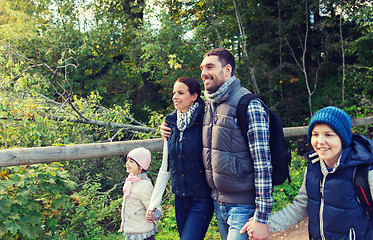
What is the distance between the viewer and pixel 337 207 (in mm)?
1840

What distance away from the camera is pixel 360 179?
69.8 inches

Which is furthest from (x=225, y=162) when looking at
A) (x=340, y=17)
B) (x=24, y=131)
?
(x=340, y=17)

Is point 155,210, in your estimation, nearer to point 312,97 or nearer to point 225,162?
point 225,162

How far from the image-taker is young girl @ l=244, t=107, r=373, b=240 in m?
1.80

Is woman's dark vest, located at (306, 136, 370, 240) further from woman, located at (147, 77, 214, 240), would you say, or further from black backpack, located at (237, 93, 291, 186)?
woman, located at (147, 77, 214, 240)

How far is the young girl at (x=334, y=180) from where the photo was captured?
180cm

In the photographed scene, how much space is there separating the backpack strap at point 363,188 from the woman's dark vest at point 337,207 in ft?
0.08

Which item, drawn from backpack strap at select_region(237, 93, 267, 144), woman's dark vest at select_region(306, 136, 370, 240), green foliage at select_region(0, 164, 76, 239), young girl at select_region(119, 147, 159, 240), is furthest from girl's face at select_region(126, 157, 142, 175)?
woman's dark vest at select_region(306, 136, 370, 240)

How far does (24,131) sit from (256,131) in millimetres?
4097

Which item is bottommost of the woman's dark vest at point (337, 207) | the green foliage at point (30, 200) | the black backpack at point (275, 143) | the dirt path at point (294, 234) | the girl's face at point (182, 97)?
the dirt path at point (294, 234)

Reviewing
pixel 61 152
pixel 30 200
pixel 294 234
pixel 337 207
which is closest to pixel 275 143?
pixel 337 207

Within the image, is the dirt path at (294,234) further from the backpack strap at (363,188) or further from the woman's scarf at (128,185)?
the backpack strap at (363,188)

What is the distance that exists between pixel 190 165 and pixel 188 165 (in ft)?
0.05

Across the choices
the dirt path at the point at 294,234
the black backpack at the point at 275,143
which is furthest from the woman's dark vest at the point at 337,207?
the dirt path at the point at 294,234
